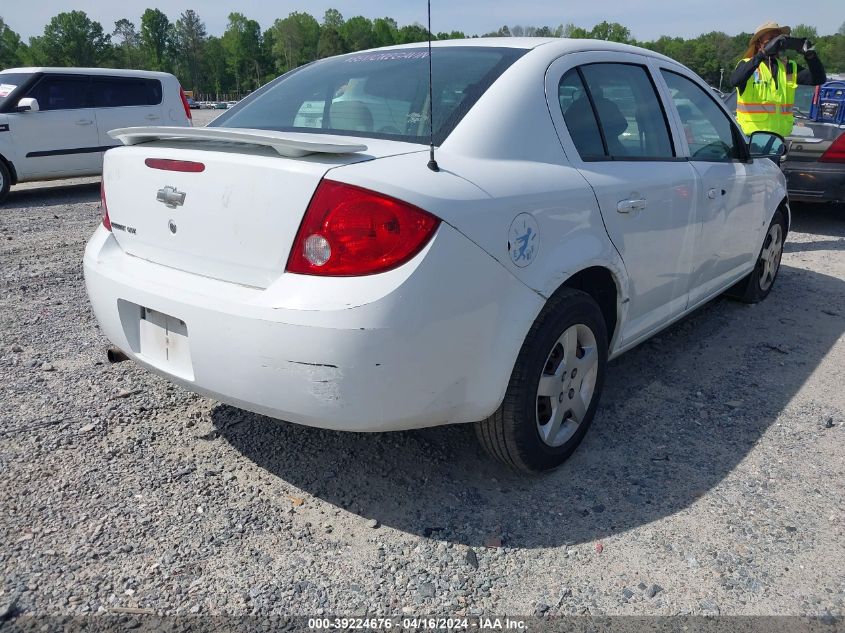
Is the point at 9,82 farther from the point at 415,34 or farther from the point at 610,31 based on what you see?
the point at 610,31

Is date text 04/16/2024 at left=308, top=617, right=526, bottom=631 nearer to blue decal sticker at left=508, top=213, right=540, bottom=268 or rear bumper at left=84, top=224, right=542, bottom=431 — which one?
rear bumper at left=84, top=224, right=542, bottom=431

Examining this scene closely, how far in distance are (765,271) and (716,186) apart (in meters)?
1.59

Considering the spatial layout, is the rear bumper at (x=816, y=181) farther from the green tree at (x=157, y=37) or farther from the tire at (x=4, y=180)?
the green tree at (x=157, y=37)

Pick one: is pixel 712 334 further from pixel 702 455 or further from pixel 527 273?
pixel 527 273

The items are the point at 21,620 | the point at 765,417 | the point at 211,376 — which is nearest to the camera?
the point at 21,620

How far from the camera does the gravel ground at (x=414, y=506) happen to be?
6.87ft

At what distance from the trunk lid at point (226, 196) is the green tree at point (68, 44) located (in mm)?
112748

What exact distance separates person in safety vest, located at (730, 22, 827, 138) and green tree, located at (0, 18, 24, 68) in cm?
10835

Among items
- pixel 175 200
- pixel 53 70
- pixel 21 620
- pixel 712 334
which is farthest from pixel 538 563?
pixel 53 70

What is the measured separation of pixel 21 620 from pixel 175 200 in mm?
1326

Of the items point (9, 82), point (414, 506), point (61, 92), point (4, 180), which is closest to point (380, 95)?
point (414, 506)

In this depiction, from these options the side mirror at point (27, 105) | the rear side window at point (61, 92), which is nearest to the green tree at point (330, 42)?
the rear side window at point (61, 92)

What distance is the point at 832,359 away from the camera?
12.9 feet

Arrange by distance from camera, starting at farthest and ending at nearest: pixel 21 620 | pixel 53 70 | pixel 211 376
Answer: pixel 53 70 → pixel 211 376 → pixel 21 620
